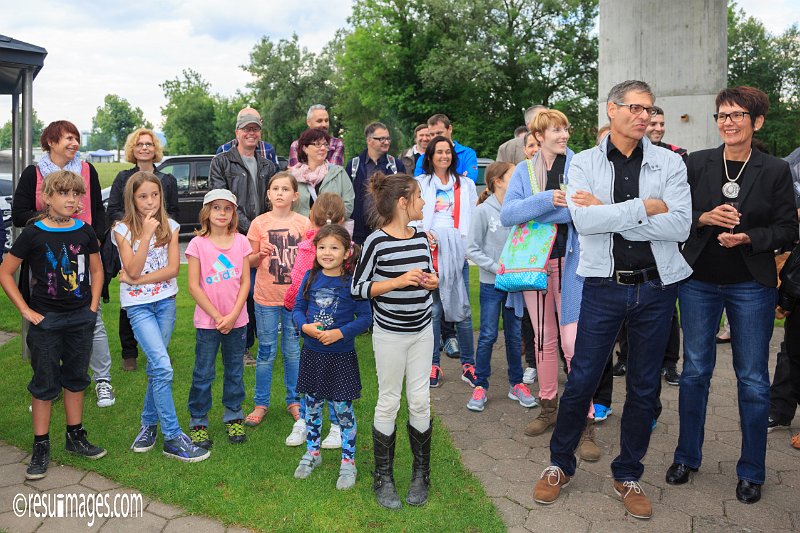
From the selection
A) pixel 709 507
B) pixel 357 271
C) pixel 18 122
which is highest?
pixel 18 122

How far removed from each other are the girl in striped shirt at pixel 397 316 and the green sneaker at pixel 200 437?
52.6 inches

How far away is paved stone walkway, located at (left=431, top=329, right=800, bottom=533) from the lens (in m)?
3.71

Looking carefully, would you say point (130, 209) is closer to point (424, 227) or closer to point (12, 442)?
point (12, 442)

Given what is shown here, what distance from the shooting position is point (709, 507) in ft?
12.6

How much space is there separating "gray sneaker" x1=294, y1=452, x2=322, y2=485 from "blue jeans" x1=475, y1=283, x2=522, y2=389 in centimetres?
177

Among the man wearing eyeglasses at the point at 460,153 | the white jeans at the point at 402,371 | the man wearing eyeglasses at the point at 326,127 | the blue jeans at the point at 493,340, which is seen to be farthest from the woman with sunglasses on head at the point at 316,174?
the white jeans at the point at 402,371

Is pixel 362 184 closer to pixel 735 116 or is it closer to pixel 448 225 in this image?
pixel 448 225

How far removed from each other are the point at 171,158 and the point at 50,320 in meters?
13.6

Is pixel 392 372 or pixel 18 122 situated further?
pixel 18 122

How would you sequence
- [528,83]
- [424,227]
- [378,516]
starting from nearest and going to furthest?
[378,516]
[424,227]
[528,83]

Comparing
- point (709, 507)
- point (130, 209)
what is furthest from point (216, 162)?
point (709, 507)

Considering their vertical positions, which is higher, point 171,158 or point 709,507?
point 171,158

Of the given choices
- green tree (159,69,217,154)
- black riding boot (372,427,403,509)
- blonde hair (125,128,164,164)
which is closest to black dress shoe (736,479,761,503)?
black riding boot (372,427,403,509)

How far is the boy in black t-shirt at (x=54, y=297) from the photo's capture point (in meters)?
4.27
